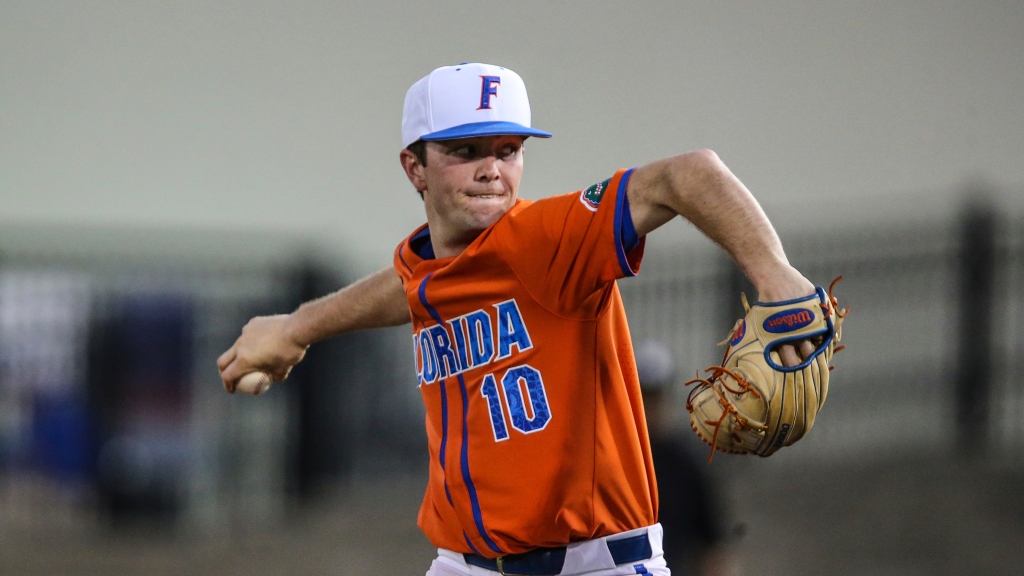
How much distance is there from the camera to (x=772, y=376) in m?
2.44

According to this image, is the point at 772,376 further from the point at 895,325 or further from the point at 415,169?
the point at 895,325

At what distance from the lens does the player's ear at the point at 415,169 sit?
11.3 feet

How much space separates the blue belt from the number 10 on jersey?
36 cm

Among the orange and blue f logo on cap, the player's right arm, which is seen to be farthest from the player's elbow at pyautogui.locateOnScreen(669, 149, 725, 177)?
the player's right arm

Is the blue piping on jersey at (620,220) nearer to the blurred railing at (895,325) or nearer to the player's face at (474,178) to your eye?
the player's face at (474,178)

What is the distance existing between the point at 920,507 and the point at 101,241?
8370 mm

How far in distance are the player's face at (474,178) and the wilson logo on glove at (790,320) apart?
1.05 meters

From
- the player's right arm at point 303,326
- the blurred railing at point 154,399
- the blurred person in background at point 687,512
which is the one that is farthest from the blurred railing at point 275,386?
the player's right arm at point 303,326

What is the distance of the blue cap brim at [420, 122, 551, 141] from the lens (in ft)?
10.3

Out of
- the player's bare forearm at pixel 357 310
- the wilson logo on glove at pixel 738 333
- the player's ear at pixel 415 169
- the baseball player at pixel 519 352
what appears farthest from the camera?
the player's bare forearm at pixel 357 310

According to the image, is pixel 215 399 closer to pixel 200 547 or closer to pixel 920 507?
pixel 200 547

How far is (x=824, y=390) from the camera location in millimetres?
2516

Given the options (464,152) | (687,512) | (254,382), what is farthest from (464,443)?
(687,512)

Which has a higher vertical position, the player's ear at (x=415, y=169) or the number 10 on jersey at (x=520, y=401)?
the player's ear at (x=415, y=169)
